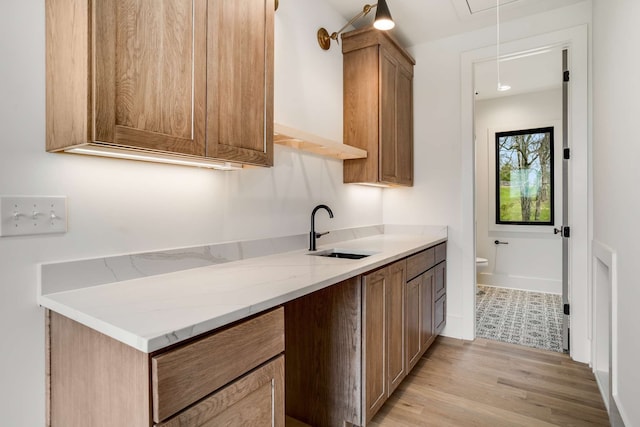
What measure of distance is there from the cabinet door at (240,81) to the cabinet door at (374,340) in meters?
0.77

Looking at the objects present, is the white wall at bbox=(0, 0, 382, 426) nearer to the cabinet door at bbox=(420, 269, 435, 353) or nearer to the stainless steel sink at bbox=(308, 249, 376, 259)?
the stainless steel sink at bbox=(308, 249, 376, 259)

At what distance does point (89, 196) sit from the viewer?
3.94 ft

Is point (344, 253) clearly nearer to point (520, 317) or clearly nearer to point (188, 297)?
point (188, 297)

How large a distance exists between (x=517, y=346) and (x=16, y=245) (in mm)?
3180

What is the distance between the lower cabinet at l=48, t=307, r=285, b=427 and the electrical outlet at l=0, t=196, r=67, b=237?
276 millimetres

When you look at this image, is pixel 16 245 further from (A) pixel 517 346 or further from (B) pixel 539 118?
(B) pixel 539 118

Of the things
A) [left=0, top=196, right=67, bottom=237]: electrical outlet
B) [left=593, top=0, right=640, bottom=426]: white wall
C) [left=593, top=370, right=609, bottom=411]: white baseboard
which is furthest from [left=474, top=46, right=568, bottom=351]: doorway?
[left=0, top=196, right=67, bottom=237]: electrical outlet

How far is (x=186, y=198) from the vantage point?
1.52 metres

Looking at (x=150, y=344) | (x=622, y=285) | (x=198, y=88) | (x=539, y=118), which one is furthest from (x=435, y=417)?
(x=539, y=118)

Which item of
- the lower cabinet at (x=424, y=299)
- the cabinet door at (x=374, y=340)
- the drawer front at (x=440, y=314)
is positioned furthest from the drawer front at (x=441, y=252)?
the cabinet door at (x=374, y=340)

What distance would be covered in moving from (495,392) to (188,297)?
1960mm

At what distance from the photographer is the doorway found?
4.11m

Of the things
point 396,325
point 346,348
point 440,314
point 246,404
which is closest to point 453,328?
point 440,314

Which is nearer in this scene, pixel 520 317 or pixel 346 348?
pixel 346 348
